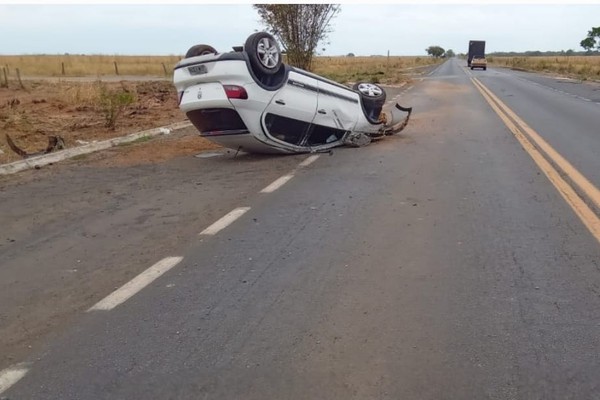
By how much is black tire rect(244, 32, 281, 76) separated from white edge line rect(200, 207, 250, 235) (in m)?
2.71

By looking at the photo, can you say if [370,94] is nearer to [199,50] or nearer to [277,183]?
[199,50]

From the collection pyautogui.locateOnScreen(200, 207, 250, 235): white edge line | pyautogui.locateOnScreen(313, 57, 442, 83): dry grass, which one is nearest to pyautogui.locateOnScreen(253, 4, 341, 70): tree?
pyautogui.locateOnScreen(313, 57, 442, 83): dry grass

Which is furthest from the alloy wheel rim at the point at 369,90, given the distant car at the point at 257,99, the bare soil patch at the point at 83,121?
the bare soil patch at the point at 83,121

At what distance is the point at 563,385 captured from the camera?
2.93 meters

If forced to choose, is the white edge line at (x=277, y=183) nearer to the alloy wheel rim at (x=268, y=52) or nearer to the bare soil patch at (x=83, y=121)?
the alloy wheel rim at (x=268, y=52)

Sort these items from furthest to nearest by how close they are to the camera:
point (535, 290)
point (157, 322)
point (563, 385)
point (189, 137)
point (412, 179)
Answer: point (189, 137) < point (412, 179) < point (535, 290) < point (157, 322) < point (563, 385)

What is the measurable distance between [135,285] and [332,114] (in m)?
6.17

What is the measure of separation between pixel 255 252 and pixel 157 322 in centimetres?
140

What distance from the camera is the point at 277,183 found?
25.1 feet

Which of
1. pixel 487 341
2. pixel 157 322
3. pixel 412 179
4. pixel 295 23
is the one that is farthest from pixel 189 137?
pixel 295 23

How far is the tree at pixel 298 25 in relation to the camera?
27.8 m

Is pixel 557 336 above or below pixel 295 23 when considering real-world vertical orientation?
below

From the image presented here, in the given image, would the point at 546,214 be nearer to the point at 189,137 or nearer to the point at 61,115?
the point at 189,137

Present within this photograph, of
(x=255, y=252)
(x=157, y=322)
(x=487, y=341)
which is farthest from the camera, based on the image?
(x=255, y=252)
